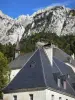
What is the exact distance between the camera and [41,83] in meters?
46.4

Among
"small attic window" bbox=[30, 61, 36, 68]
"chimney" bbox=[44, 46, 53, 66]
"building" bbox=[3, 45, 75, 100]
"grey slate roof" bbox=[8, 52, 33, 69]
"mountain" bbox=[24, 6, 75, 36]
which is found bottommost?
"building" bbox=[3, 45, 75, 100]

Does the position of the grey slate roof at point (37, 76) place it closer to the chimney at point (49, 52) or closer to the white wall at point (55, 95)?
the chimney at point (49, 52)

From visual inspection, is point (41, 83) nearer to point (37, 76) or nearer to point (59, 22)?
point (37, 76)

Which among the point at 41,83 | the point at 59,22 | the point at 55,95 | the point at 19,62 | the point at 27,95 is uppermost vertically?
the point at 59,22

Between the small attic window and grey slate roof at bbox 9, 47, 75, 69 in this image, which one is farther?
grey slate roof at bbox 9, 47, 75, 69

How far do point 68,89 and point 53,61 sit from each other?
5.62m

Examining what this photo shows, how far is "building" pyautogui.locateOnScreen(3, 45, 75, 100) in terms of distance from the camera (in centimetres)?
4641

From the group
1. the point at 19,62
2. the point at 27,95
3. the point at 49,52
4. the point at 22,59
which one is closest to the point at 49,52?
the point at 49,52

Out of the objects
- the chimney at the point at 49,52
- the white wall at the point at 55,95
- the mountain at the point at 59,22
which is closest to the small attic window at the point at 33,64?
the chimney at the point at 49,52

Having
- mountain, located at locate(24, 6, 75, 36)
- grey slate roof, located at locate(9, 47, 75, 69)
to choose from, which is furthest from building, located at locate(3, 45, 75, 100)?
mountain, located at locate(24, 6, 75, 36)

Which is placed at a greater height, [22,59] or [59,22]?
[59,22]

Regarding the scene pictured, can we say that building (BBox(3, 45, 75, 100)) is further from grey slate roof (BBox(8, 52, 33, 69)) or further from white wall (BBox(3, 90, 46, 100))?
grey slate roof (BBox(8, 52, 33, 69))

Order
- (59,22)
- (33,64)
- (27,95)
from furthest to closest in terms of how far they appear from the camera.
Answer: (59,22) < (33,64) < (27,95)

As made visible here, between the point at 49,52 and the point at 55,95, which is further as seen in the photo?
the point at 49,52
